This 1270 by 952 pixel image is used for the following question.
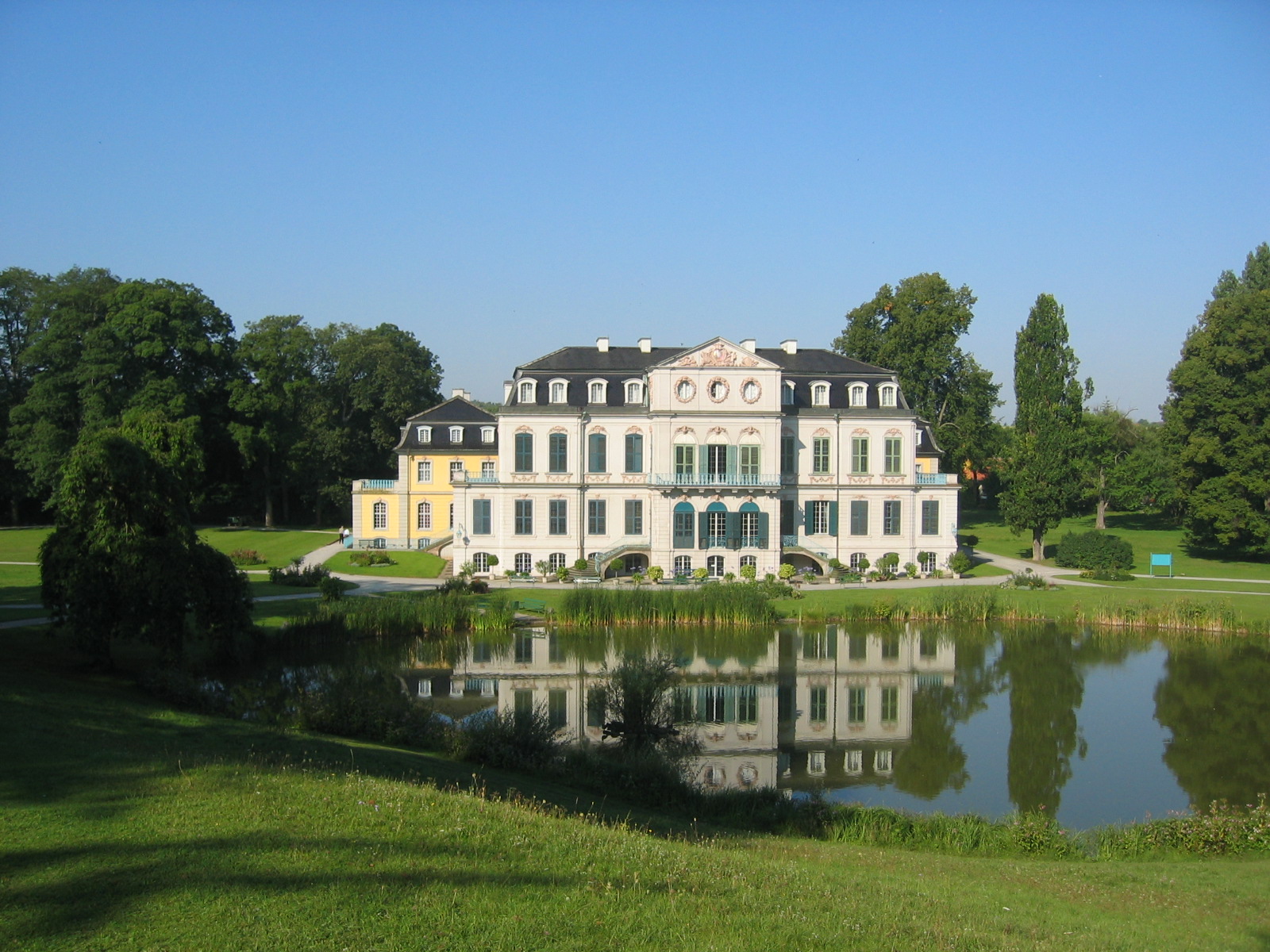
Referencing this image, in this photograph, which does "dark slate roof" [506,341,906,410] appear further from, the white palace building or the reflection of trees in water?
the reflection of trees in water

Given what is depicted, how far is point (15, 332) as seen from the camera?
50531 millimetres

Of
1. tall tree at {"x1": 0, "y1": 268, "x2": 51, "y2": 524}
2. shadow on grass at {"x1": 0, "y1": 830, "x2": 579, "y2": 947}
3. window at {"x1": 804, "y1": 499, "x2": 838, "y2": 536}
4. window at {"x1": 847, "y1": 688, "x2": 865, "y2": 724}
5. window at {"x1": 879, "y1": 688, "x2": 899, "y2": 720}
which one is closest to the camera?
shadow on grass at {"x1": 0, "y1": 830, "x2": 579, "y2": 947}

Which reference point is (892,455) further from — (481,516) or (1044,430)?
(481,516)

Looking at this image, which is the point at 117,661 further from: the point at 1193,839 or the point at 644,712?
the point at 1193,839

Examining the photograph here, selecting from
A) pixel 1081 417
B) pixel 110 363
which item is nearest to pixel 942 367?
pixel 1081 417

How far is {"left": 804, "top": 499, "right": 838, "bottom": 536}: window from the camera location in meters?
37.2

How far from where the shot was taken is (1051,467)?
4075 centimetres

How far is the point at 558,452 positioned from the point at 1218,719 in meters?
23.3

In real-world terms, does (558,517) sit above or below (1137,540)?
above

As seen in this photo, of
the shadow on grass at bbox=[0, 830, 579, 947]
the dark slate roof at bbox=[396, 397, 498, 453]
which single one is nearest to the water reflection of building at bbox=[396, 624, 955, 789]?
the shadow on grass at bbox=[0, 830, 579, 947]

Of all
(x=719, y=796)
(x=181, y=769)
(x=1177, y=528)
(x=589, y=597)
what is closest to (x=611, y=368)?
(x=589, y=597)

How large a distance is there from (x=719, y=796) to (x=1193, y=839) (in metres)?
5.65

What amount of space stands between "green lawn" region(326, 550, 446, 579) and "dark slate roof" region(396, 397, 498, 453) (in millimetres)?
5474

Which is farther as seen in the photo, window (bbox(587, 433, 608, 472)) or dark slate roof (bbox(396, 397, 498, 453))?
dark slate roof (bbox(396, 397, 498, 453))
